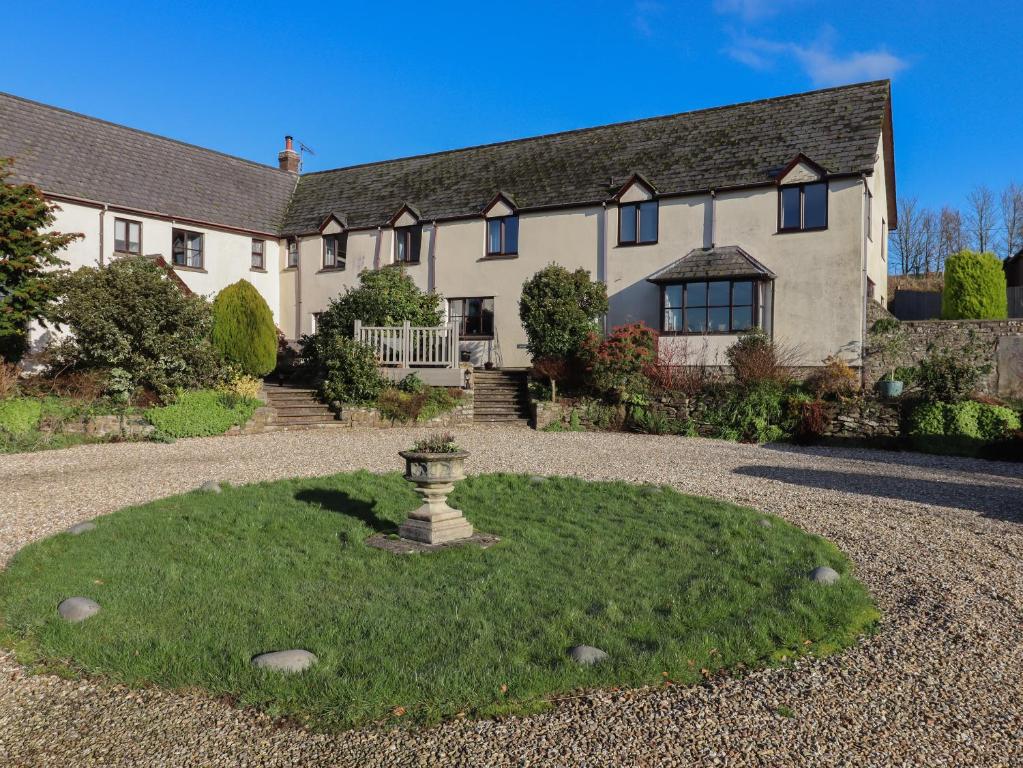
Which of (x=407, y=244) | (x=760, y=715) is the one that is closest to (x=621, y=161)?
(x=407, y=244)

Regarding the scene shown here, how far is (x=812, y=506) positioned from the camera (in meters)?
8.84

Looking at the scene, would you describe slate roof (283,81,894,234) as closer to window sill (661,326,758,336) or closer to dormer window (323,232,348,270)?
dormer window (323,232,348,270)

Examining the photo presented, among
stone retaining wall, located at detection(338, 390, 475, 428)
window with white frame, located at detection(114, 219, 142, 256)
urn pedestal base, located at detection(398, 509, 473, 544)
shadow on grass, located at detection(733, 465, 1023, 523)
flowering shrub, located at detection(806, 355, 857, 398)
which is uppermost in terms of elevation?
window with white frame, located at detection(114, 219, 142, 256)

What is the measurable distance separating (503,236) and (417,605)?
68.4ft

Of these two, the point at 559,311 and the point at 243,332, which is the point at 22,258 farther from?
the point at 559,311

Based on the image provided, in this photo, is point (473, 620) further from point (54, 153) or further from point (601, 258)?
point (54, 153)

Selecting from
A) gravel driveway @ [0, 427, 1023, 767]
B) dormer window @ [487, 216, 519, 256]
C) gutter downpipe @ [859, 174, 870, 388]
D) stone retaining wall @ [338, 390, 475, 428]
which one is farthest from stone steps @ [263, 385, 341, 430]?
gutter downpipe @ [859, 174, 870, 388]

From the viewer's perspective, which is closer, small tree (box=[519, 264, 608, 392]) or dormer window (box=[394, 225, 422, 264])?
small tree (box=[519, 264, 608, 392])

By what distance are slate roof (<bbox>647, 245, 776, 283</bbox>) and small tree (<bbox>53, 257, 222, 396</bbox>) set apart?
1321 cm

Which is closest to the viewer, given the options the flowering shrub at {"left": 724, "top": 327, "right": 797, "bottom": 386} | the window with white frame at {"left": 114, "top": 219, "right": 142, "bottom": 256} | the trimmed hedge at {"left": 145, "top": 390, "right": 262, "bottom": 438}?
the trimmed hedge at {"left": 145, "top": 390, "right": 262, "bottom": 438}

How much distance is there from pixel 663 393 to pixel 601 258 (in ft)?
23.1

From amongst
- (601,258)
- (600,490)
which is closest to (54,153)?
(601,258)

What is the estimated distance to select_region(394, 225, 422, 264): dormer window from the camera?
26109mm

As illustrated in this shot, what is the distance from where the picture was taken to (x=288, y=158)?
107ft
